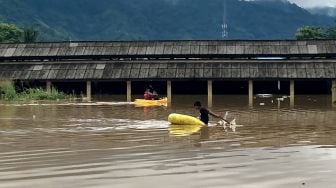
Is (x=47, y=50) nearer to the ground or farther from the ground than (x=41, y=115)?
farther from the ground

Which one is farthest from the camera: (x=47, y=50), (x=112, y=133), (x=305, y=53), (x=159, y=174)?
(x=47, y=50)

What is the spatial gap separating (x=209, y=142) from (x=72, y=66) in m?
25.9

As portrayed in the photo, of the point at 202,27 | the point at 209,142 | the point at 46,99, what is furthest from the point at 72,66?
the point at 202,27

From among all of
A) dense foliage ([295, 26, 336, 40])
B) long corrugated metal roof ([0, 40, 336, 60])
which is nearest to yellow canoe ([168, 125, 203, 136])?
long corrugated metal roof ([0, 40, 336, 60])

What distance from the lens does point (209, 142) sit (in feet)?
42.0

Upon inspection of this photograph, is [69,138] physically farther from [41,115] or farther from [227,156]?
[41,115]

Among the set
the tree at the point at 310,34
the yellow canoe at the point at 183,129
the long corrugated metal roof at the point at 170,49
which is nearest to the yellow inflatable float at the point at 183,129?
the yellow canoe at the point at 183,129

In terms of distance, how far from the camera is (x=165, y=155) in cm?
1053

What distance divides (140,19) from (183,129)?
152968 mm

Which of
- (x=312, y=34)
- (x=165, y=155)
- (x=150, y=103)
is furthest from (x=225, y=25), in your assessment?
(x=165, y=155)

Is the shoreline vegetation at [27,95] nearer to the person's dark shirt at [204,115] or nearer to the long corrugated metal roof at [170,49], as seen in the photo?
the long corrugated metal roof at [170,49]

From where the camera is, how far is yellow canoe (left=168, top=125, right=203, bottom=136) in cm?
1477

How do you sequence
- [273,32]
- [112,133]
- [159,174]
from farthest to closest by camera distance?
[273,32]
[112,133]
[159,174]

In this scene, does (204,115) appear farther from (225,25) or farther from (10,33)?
(225,25)
